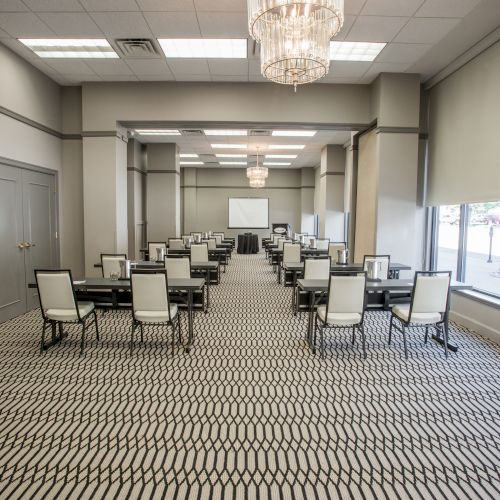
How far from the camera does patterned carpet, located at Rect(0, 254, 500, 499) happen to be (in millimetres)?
2174

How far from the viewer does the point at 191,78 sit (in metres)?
6.52

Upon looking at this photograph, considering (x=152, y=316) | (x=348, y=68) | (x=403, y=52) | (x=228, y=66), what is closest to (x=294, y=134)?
(x=348, y=68)

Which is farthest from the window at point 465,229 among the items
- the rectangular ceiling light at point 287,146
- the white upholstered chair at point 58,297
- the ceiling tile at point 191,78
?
the rectangular ceiling light at point 287,146

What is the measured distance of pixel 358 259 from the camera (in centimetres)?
729

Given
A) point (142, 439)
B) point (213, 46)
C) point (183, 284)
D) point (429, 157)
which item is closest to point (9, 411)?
point (142, 439)

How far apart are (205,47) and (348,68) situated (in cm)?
232

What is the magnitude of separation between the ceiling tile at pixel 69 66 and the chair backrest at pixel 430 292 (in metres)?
5.87

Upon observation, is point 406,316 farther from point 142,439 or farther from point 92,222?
point 92,222

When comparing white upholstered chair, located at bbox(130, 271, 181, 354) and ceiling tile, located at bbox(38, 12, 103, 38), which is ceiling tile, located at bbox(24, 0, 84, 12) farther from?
white upholstered chair, located at bbox(130, 271, 181, 354)

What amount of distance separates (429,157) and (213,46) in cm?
408

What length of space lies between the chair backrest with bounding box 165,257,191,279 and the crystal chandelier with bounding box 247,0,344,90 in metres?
3.09

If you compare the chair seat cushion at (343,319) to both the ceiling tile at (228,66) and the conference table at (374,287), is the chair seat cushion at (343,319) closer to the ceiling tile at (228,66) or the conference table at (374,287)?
the conference table at (374,287)

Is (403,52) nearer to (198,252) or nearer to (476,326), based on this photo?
(476,326)

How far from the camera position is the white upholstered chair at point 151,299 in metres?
3.98
